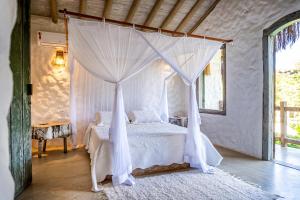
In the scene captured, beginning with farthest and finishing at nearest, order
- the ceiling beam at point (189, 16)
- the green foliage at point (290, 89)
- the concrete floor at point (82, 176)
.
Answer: the green foliage at point (290, 89)
the ceiling beam at point (189, 16)
the concrete floor at point (82, 176)

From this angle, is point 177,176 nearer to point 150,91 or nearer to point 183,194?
point 183,194

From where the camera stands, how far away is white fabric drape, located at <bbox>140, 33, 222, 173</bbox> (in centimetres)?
314

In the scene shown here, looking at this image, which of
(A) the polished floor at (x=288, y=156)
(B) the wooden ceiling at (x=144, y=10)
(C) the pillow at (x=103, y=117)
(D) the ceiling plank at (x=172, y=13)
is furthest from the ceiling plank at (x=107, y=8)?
(A) the polished floor at (x=288, y=156)

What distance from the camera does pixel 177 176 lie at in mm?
2988

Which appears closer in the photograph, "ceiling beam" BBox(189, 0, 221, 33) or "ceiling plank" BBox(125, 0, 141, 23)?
"ceiling plank" BBox(125, 0, 141, 23)

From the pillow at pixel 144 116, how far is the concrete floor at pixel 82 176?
1.23 m

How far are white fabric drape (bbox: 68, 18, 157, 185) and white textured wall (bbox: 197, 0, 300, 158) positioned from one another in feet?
8.19

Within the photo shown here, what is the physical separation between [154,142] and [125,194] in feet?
3.02

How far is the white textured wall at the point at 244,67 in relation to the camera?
3.85 meters

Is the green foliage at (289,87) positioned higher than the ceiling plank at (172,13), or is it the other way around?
the ceiling plank at (172,13)

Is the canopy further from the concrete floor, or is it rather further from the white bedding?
the concrete floor

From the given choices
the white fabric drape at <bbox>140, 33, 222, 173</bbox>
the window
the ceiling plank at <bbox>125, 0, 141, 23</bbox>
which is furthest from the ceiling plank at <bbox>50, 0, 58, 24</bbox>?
the window

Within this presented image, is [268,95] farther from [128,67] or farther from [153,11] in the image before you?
[153,11]

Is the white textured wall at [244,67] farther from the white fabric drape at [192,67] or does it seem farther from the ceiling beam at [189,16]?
the white fabric drape at [192,67]
